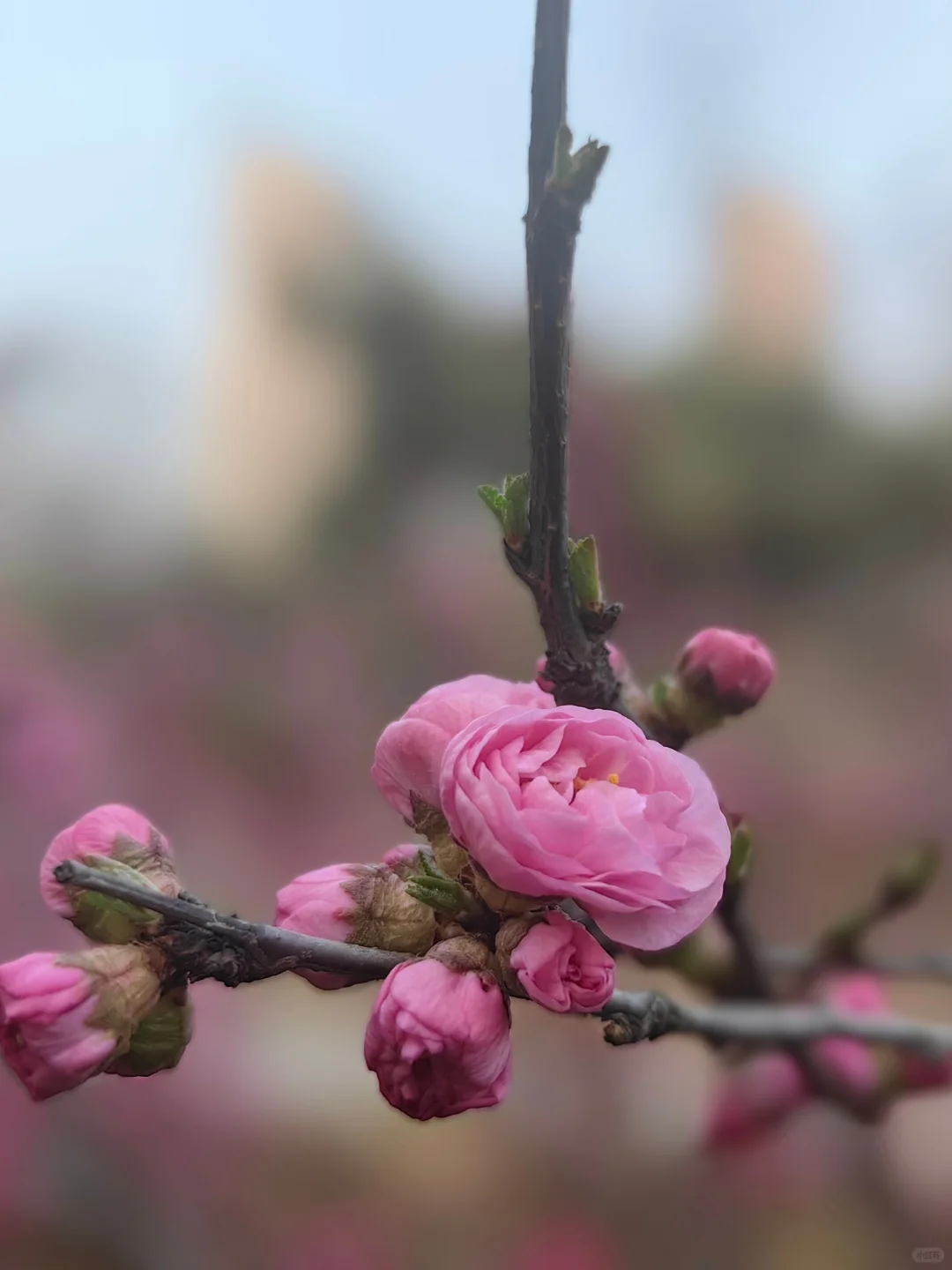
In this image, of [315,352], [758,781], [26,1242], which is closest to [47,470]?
[315,352]

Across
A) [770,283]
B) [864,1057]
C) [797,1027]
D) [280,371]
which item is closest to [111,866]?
[797,1027]

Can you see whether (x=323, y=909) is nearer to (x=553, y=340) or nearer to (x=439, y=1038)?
(x=439, y=1038)

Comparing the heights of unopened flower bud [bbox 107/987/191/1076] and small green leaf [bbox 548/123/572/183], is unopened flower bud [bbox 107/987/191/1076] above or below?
below

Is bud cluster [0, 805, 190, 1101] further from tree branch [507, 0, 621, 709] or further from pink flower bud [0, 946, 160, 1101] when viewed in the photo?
tree branch [507, 0, 621, 709]

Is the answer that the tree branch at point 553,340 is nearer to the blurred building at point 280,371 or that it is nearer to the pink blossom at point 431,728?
the pink blossom at point 431,728

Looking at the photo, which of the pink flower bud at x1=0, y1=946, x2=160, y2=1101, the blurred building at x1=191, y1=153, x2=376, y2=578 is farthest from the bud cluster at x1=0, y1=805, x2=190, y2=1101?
the blurred building at x1=191, y1=153, x2=376, y2=578

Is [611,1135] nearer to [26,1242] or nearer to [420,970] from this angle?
[26,1242]
